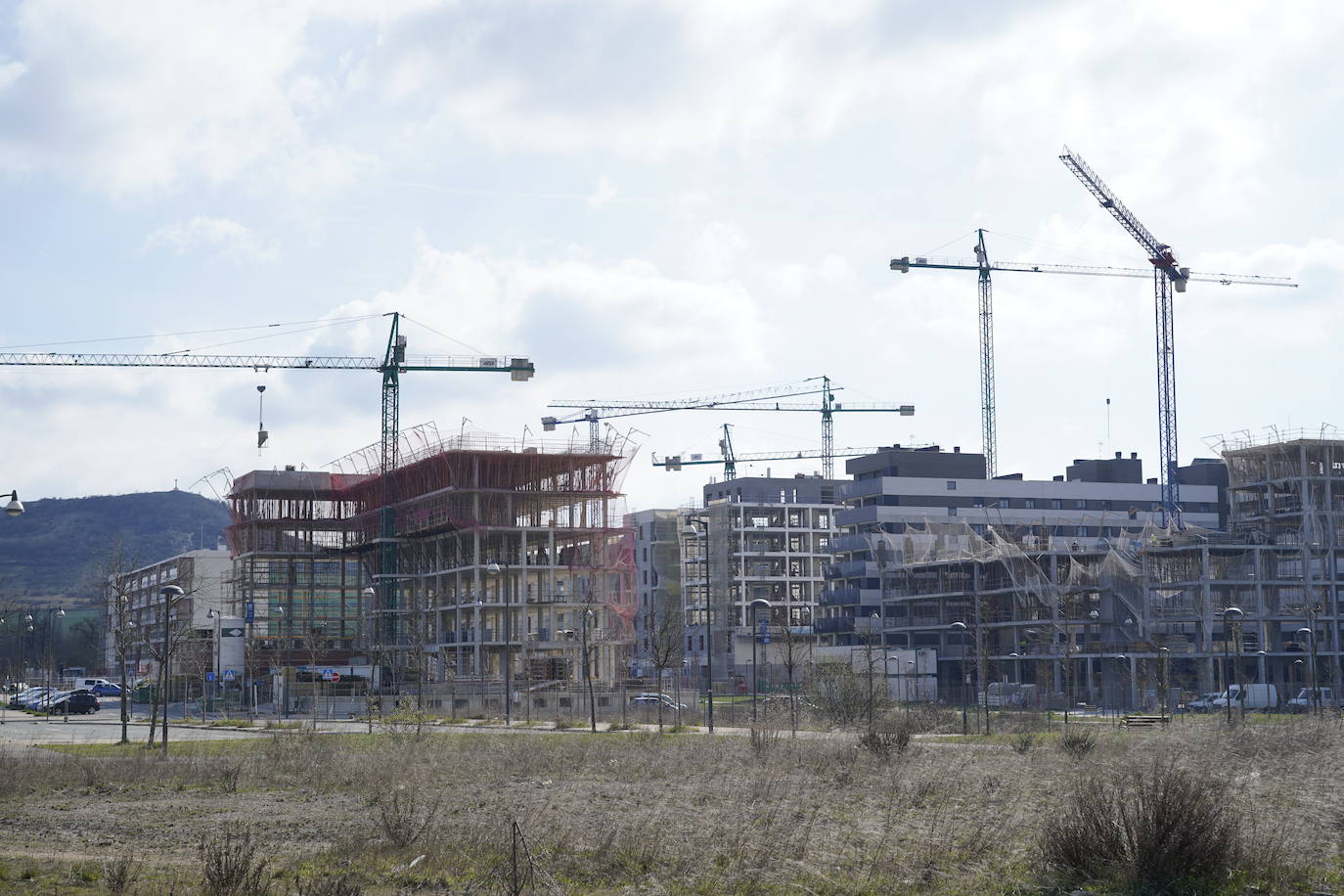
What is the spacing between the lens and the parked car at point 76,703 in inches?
3179

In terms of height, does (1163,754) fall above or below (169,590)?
below

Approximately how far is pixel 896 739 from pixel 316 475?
107981 mm

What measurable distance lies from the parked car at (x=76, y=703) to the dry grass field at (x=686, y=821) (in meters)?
46.7

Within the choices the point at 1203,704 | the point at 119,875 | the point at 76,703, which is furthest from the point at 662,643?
the point at 119,875

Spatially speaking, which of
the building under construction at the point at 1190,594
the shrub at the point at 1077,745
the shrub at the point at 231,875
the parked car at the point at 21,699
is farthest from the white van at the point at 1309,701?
the parked car at the point at 21,699

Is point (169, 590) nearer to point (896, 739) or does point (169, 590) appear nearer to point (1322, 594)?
point (896, 739)

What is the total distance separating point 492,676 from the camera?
10600 centimetres

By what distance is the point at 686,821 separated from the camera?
Result: 2320cm

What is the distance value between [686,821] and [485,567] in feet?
291

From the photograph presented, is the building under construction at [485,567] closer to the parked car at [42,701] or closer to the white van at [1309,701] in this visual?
the parked car at [42,701]

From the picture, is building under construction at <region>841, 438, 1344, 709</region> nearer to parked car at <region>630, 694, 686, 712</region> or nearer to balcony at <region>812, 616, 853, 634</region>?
balcony at <region>812, 616, 853, 634</region>

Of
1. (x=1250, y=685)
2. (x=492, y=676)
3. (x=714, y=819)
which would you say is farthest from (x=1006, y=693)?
(x=714, y=819)

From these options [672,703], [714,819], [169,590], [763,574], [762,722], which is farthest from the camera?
[763,574]

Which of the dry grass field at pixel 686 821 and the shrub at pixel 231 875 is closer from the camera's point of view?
the shrub at pixel 231 875
